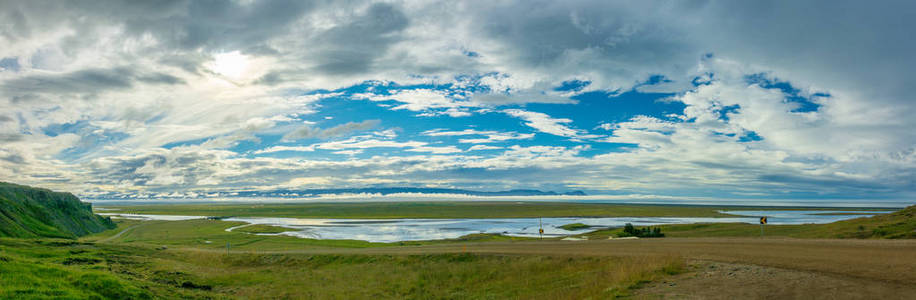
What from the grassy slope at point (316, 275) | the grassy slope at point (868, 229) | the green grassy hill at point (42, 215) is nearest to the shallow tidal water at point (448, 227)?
the grassy slope at point (868, 229)

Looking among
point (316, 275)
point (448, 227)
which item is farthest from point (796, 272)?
point (448, 227)

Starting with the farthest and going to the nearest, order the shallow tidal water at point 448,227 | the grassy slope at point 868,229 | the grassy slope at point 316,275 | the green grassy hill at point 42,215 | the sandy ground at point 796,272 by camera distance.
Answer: the shallow tidal water at point 448,227 → the green grassy hill at point 42,215 → the grassy slope at point 868,229 → the grassy slope at point 316,275 → the sandy ground at point 796,272

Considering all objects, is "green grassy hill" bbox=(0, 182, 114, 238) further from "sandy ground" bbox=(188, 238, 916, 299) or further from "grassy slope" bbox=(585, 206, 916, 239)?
"grassy slope" bbox=(585, 206, 916, 239)

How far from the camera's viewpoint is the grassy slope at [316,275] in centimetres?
1655

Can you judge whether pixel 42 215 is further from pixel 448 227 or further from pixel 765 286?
pixel 765 286

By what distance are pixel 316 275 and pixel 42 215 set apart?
70601 mm

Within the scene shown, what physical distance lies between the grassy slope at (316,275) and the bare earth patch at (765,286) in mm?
1293

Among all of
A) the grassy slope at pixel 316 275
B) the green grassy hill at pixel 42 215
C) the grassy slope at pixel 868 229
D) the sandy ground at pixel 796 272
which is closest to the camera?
the sandy ground at pixel 796 272

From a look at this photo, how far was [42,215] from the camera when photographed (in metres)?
72.2

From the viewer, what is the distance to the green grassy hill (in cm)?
5369

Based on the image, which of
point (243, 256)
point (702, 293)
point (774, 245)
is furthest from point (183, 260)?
point (774, 245)

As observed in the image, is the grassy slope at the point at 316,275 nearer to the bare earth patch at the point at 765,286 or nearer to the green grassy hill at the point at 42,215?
the bare earth patch at the point at 765,286

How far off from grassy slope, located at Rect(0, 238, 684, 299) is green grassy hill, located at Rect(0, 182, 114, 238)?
24245 mm

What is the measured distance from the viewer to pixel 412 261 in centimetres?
3173
